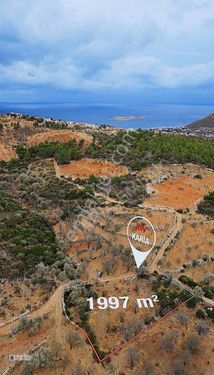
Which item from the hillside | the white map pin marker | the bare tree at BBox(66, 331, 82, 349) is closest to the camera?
the hillside

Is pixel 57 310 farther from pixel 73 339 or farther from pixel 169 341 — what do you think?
pixel 169 341

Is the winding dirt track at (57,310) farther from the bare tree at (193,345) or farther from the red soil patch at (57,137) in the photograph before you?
the red soil patch at (57,137)

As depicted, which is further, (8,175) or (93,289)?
(8,175)

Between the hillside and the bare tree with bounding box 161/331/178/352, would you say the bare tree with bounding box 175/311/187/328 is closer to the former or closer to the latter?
the hillside

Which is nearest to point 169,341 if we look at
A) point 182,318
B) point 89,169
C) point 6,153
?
point 182,318

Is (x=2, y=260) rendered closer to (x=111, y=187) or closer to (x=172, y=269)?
(x=172, y=269)

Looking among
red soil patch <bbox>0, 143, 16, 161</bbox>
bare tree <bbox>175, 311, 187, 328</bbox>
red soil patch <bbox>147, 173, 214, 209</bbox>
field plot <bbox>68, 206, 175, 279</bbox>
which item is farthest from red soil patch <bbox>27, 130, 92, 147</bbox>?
bare tree <bbox>175, 311, 187, 328</bbox>

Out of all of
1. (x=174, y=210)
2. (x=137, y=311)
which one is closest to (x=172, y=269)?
(x=137, y=311)
